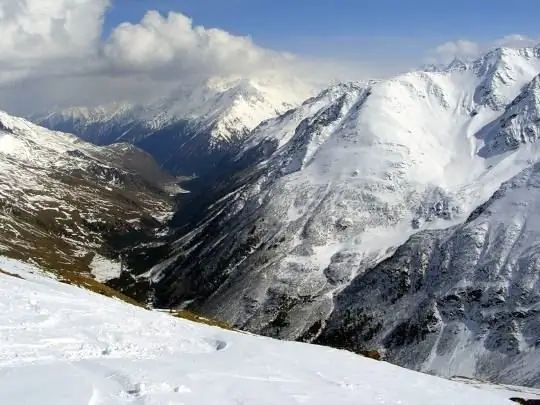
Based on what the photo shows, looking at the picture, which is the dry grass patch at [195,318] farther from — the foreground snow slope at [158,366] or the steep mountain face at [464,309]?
the steep mountain face at [464,309]

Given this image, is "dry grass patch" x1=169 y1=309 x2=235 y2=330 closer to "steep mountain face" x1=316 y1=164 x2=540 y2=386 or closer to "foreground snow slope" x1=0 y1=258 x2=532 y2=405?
"foreground snow slope" x1=0 y1=258 x2=532 y2=405

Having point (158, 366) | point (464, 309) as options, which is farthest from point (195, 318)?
point (464, 309)

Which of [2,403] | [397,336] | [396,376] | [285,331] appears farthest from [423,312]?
[2,403]

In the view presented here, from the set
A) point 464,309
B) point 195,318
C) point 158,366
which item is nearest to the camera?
point 158,366

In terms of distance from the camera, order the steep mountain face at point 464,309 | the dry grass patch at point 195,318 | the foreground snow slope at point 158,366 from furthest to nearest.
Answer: the steep mountain face at point 464,309, the dry grass patch at point 195,318, the foreground snow slope at point 158,366

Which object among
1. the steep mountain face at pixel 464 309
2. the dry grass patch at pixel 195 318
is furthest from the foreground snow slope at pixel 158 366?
the steep mountain face at pixel 464 309

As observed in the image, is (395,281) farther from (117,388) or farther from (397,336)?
(117,388)

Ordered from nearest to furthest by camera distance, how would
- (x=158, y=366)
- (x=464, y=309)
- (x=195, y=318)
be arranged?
(x=158, y=366) → (x=195, y=318) → (x=464, y=309)

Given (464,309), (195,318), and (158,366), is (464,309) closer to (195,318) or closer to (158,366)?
(195,318)
